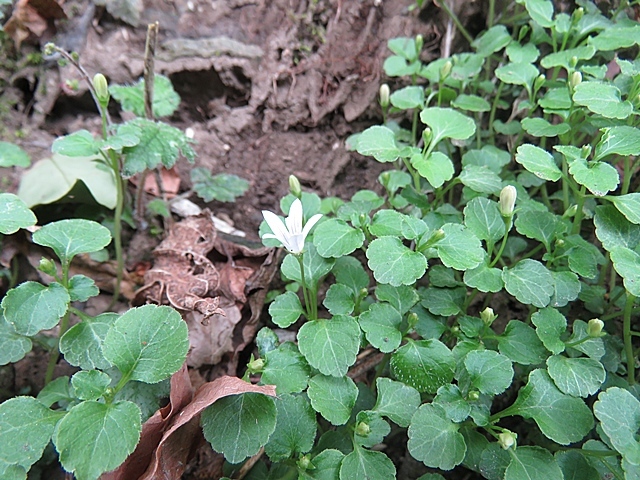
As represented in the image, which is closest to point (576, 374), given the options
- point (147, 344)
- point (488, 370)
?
point (488, 370)

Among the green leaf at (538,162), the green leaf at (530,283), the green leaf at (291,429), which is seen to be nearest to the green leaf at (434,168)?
the green leaf at (538,162)

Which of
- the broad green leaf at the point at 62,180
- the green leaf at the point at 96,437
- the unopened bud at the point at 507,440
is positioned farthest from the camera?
the broad green leaf at the point at 62,180

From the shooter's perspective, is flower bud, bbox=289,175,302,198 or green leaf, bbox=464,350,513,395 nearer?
green leaf, bbox=464,350,513,395

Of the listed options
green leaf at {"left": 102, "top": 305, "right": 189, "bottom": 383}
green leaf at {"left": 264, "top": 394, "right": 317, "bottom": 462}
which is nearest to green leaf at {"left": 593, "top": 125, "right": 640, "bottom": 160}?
green leaf at {"left": 264, "top": 394, "right": 317, "bottom": 462}

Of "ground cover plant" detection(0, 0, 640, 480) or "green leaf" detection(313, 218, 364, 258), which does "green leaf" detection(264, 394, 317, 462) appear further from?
"green leaf" detection(313, 218, 364, 258)

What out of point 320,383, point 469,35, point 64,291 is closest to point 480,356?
point 320,383

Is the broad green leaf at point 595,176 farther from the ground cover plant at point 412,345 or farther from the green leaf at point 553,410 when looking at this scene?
the green leaf at point 553,410

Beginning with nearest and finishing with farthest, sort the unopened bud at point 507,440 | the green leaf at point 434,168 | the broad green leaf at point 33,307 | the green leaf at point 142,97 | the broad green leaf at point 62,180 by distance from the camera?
the unopened bud at point 507,440 → the broad green leaf at point 33,307 → the green leaf at point 434,168 → the broad green leaf at point 62,180 → the green leaf at point 142,97

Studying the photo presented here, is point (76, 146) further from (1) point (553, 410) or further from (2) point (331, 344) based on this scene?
(1) point (553, 410)
